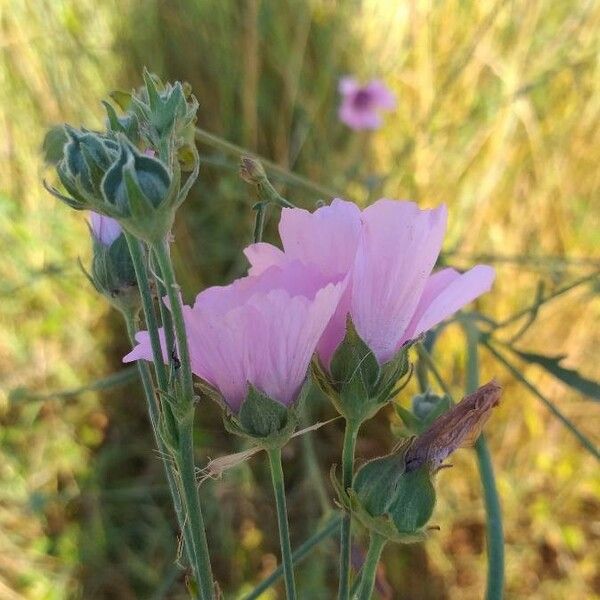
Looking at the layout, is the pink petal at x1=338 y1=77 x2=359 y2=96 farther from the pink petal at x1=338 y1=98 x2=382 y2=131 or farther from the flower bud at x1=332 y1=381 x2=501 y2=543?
the flower bud at x1=332 y1=381 x2=501 y2=543

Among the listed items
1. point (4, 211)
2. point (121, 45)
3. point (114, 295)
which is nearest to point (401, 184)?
point (121, 45)

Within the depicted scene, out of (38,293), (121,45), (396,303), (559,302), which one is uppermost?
(121,45)

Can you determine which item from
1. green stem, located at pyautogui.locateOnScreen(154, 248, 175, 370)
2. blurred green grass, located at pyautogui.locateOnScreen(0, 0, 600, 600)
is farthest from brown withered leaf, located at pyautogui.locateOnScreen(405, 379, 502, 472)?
blurred green grass, located at pyautogui.locateOnScreen(0, 0, 600, 600)

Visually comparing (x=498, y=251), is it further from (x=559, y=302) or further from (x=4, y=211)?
(x=4, y=211)

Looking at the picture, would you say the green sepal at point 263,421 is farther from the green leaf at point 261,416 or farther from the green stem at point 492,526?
the green stem at point 492,526

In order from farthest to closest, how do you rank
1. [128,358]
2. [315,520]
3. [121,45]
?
[121,45] → [315,520] → [128,358]
